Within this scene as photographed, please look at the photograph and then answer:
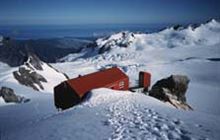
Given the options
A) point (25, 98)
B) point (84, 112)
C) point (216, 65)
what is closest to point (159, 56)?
point (216, 65)

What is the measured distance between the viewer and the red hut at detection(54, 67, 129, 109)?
42250 millimetres

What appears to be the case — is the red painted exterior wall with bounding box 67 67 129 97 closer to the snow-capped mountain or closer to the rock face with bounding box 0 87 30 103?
the rock face with bounding box 0 87 30 103

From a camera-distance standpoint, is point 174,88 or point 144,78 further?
point 144,78

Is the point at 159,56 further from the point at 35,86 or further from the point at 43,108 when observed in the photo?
the point at 43,108

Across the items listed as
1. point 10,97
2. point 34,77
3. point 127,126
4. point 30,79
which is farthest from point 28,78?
point 127,126

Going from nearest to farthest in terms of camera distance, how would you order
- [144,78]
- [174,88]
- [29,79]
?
[174,88], [144,78], [29,79]

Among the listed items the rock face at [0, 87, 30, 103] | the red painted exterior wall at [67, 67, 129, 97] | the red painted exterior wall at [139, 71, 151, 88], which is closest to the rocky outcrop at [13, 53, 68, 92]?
the rock face at [0, 87, 30, 103]

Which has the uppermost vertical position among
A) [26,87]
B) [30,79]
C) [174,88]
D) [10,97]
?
[174,88]

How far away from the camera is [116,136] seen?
1453 centimetres

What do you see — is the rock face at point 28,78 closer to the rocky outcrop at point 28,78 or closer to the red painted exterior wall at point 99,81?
the rocky outcrop at point 28,78

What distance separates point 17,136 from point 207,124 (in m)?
11.0

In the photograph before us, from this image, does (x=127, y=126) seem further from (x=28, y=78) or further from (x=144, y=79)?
(x=28, y=78)

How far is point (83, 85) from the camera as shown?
141ft

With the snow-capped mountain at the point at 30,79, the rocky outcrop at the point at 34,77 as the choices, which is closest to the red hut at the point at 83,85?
the snow-capped mountain at the point at 30,79
